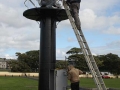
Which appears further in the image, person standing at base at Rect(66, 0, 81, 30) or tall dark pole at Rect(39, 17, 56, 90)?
tall dark pole at Rect(39, 17, 56, 90)

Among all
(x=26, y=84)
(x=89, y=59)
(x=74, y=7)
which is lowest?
(x=26, y=84)

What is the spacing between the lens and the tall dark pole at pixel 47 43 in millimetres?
13312

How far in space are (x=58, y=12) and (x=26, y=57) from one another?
109301 mm

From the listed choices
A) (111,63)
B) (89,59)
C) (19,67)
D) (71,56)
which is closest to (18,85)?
(89,59)

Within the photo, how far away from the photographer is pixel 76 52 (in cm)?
11300

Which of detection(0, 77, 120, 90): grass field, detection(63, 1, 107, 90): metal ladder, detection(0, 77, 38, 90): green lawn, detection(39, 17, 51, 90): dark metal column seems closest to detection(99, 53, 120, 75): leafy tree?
detection(0, 77, 120, 90): grass field

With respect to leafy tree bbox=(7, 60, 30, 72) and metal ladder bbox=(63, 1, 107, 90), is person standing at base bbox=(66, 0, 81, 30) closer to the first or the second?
metal ladder bbox=(63, 1, 107, 90)

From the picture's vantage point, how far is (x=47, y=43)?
44.9ft

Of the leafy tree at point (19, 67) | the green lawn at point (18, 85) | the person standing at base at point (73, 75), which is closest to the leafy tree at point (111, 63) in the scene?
the leafy tree at point (19, 67)

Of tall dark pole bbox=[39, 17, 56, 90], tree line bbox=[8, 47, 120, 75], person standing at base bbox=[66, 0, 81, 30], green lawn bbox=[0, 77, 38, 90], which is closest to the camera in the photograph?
person standing at base bbox=[66, 0, 81, 30]

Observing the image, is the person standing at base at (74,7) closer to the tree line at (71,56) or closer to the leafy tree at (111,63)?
the tree line at (71,56)

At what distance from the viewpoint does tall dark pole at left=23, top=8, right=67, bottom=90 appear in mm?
13312

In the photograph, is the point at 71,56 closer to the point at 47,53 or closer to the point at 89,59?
the point at 47,53

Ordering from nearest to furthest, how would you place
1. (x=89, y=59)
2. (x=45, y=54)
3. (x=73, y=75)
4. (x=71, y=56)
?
(x=73, y=75), (x=89, y=59), (x=45, y=54), (x=71, y=56)
